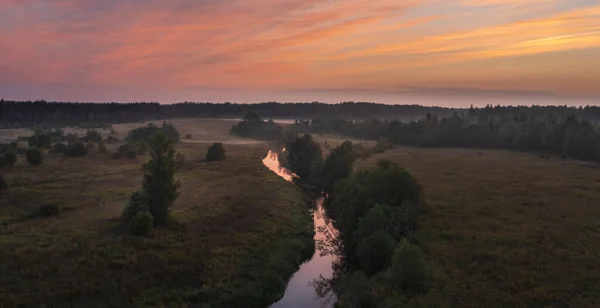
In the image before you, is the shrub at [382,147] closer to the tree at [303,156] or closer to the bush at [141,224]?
the tree at [303,156]

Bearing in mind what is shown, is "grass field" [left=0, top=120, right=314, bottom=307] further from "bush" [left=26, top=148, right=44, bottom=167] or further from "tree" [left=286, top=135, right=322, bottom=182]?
"tree" [left=286, top=135, right=322, bottom=182]

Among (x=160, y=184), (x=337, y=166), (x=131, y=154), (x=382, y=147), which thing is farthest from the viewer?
(x=382, y=147)

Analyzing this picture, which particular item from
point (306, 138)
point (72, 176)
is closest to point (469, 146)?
point (306, 138)

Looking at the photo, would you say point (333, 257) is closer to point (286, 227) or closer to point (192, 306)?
point (286, 227)

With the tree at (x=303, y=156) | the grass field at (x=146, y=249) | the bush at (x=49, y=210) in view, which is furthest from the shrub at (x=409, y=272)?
the tree at (x=303, y=156)

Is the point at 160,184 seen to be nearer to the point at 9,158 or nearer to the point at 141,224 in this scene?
the point at 141,224

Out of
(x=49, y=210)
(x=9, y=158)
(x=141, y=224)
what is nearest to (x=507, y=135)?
(x=141, y=224)

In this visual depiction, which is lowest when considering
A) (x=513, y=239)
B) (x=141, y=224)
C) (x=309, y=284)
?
(x=309, y=284)
